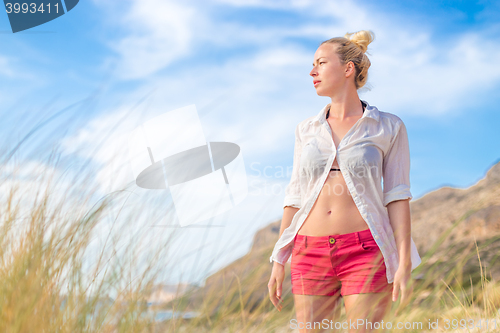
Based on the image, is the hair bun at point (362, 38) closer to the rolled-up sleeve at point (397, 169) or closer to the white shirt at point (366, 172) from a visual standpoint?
the white shirt at point (366, 172)

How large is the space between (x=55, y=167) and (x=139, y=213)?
0.68m

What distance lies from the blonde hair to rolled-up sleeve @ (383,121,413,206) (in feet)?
1.37

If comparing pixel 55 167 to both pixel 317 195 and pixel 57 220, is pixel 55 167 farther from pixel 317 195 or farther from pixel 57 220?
pixel 317 195

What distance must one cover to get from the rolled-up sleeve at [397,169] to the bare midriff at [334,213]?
217 millimetres

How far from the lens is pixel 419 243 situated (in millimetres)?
10336

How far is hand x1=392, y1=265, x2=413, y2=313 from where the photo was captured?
6.02 feet

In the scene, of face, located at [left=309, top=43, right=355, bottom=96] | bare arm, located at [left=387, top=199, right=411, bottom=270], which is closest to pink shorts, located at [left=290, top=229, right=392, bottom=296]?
bare arm, located at [left=387, top=199, right=411, bottom=270]

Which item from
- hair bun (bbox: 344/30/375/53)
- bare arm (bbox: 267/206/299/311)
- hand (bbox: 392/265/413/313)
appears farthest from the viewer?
hair bun (bbox: 344/30/375/53)

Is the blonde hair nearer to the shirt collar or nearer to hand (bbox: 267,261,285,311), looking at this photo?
the shirt collar

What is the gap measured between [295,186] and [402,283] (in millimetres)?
799

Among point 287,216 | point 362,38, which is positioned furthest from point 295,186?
point 362,38

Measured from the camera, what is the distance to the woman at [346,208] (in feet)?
6.24

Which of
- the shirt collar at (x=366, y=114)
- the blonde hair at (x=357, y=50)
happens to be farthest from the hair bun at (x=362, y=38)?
the shirt collar at (x=366, y=114)

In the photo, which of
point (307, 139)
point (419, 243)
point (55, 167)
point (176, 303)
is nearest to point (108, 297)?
point (176, 303)
